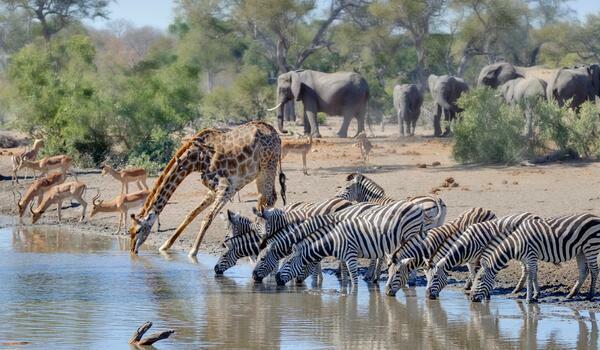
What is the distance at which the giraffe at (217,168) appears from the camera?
15.4 meters

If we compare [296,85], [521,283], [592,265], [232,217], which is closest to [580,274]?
[592,265]

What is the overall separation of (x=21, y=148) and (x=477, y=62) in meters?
31.6

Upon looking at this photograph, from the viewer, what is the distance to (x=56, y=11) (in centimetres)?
5053

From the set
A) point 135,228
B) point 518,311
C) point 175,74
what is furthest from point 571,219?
point 175,74

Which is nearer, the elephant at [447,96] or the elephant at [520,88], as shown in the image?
the elephant at [520,88]

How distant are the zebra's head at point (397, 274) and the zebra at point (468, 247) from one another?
275 mm

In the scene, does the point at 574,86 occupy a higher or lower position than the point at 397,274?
higher

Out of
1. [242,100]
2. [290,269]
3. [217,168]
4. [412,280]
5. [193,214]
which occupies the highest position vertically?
[242,100]

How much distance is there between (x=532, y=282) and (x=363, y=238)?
192 cm

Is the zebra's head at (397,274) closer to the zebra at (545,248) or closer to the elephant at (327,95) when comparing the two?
the zebra at (545,248)

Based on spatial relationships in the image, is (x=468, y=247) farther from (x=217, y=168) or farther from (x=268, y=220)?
(x=217, y=168)

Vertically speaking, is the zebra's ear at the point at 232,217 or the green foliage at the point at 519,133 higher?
the green foliage at the point at 519,133

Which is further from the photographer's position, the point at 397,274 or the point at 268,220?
the point at 268,220

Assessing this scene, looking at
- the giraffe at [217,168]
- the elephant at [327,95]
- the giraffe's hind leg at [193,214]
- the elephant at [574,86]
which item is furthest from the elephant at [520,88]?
the giraffe's hind leg at [193,214]
